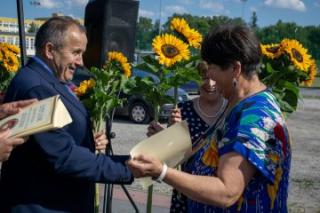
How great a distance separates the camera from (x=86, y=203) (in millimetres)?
2535

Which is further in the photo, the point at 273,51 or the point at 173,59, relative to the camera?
the point at 173,59

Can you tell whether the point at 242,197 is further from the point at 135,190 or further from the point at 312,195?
the point at 312,195

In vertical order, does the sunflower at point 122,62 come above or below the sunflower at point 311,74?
below

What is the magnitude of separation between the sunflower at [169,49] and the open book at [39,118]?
142 centimetres

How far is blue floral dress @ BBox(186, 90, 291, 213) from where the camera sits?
6.06 ft

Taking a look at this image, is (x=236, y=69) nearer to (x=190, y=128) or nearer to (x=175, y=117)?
(x=175, y=117)

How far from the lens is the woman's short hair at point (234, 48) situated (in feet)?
6.34

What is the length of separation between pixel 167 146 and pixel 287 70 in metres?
1.31

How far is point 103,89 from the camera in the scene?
3770 millimetres

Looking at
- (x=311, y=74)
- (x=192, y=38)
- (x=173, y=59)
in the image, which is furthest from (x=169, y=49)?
(x=311, y=74)

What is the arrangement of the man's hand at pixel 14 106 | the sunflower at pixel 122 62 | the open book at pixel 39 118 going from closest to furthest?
the open book at pixel 39 118
the man's hand at pixel 14 106
the sunflower at pixel 122 62

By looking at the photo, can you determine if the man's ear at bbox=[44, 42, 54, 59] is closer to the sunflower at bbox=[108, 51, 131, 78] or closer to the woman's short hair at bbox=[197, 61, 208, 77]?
the woman's short hair at bbox=[197, 61, 208, 77]

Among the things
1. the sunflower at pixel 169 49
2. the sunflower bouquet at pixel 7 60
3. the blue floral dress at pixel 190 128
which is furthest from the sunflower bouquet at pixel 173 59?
the sunflower bouquet at pixel 7 60

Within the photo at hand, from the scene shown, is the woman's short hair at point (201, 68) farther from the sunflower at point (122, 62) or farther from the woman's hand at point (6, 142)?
the woman's hand at point (6, 142)
